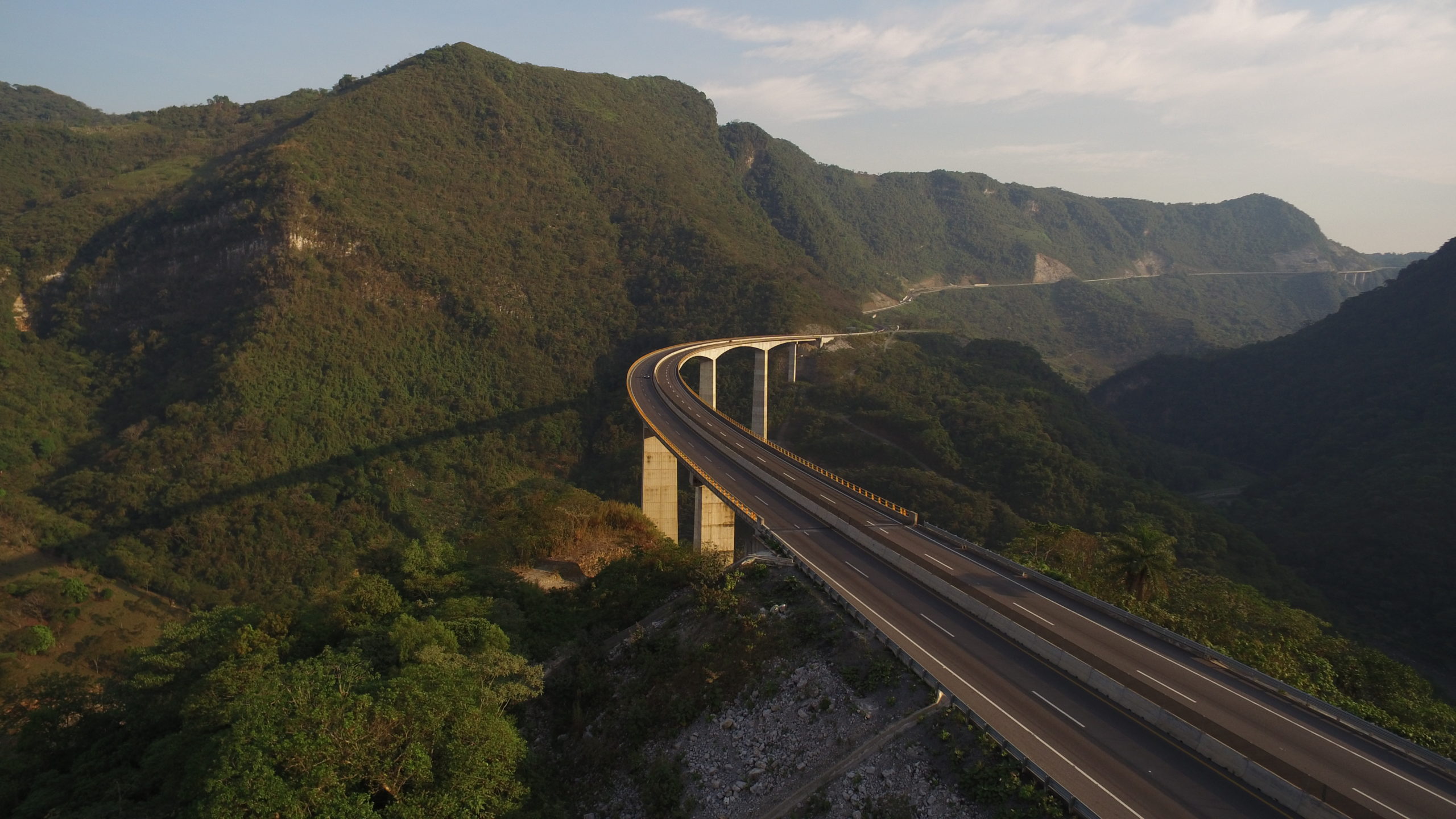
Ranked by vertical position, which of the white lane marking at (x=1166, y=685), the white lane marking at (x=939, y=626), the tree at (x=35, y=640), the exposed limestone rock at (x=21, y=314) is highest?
the exposed limestone rock at (x=21, y=314)

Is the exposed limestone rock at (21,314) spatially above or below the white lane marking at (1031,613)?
above

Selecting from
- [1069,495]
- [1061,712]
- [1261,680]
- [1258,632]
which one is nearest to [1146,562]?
[1258,632]

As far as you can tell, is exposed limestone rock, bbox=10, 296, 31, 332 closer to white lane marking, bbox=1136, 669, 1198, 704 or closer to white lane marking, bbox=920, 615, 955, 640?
white lane marking, bbox=920, 615, 955, 640

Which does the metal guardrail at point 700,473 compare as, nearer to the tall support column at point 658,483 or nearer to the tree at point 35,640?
the tall support column at point 658,483

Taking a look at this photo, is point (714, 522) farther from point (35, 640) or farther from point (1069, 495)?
point (35, 640)

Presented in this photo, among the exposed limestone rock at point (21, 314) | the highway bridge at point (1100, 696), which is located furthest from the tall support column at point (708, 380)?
the exposed limestone rock at point (21, 314)

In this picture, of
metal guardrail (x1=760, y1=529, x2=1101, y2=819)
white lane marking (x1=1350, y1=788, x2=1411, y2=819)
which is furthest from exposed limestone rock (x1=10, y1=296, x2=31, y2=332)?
white lane marking (x1=1350, y1=788, x2=1411, y2=819)
